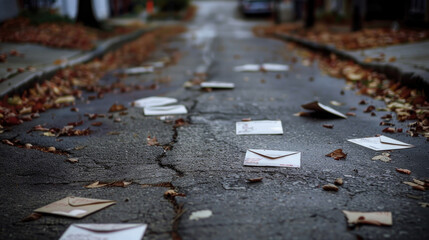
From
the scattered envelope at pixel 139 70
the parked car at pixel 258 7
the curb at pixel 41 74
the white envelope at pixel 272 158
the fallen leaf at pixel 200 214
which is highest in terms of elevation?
the parked car at pixel 258 7

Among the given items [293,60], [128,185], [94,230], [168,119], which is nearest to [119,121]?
[168,119]

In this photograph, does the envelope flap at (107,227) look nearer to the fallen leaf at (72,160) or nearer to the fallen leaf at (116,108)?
the fallen leaf at (72,160)

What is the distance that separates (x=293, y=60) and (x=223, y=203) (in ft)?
21.2

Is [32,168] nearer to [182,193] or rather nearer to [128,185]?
[128,185]

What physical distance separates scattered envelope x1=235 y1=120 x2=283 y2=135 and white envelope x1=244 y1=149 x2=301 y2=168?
0.51m

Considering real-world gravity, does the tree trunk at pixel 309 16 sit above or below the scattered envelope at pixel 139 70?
above

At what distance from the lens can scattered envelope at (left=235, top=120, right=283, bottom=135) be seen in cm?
355

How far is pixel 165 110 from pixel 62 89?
2.00 meters

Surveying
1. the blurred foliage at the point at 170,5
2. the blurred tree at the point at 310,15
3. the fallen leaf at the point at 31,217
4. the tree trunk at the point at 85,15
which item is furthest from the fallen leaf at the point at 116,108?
the blurred foliage at the point at 170,5

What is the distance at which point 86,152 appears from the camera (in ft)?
10.5

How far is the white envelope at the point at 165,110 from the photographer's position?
4.27 metres

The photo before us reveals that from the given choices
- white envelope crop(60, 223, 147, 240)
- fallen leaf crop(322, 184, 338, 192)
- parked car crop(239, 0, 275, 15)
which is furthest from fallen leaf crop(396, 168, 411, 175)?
parked car crop(239, 0, 275, 15)

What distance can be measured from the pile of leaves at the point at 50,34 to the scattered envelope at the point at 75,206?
738 centimetres

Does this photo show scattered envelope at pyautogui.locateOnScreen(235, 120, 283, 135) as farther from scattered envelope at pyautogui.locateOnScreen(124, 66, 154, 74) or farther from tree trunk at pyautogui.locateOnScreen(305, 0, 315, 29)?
tree trunk at pyautogui.locateOnScreen(305, 0, 315, 29)
